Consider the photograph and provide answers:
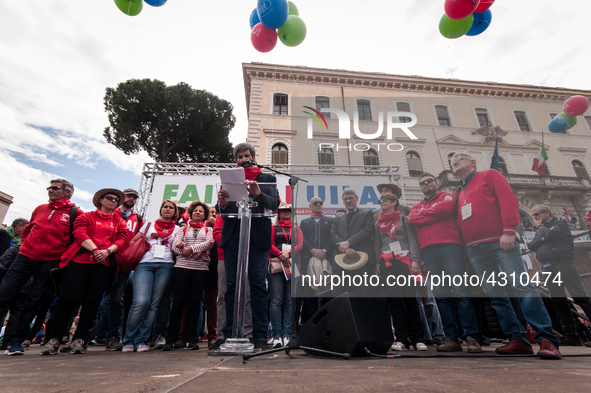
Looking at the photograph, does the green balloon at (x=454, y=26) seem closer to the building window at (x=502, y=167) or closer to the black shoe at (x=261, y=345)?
the building window at (x=502, y=167)

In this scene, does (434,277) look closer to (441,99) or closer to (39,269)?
(441,99)

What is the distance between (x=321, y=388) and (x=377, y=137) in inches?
94.8

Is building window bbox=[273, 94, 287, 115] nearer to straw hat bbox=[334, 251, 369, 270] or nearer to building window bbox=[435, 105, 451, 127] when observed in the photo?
building window bbox=[435, 105, 451, 127]

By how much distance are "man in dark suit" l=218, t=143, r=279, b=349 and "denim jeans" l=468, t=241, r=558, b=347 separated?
1.72 meters

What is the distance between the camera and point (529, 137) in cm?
281

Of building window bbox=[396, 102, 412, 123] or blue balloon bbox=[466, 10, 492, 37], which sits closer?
building window bbox=[396, 102, 412, 123]

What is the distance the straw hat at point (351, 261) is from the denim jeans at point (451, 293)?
65 centimetres

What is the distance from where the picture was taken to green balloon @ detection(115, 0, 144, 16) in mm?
4102

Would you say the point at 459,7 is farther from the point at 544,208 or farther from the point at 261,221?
the point at 261,221

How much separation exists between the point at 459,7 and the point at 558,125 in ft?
6.06

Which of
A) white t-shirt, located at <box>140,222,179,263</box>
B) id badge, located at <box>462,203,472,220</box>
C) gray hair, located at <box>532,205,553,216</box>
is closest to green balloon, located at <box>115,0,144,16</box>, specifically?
white t-shirt, located at <box>140,222,179,263</box>

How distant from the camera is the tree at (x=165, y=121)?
15.4 m

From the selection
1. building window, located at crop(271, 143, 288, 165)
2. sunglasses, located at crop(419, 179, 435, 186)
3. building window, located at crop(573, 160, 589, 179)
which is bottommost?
building window, located at crop(573, 160, 589, 179)

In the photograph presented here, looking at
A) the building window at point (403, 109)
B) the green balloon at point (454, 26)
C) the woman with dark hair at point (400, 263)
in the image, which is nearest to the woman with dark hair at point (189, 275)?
the woman with dark hair at point (400, 263)
